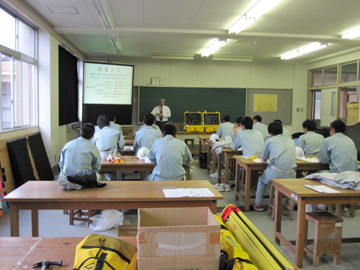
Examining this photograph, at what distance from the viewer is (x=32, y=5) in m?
4.63

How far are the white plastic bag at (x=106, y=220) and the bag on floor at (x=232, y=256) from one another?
2352 millimetres

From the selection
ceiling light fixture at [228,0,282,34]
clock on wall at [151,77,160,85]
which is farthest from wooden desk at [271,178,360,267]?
clock on wall at [151,77,160,85]

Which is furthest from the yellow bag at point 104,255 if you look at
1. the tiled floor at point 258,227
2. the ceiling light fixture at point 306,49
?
the ceiling light fixture at point 306,49

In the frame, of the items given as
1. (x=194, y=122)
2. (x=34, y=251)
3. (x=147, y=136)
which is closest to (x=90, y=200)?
(x=34, y=251)

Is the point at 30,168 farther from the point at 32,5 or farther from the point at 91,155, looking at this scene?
the point at 32,5

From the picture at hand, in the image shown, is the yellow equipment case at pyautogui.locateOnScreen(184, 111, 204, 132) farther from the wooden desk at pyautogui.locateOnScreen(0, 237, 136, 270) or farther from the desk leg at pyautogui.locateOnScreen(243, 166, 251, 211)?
the wooden desk at pyautogui.locateOnScreen(0, 237, 136, 270)

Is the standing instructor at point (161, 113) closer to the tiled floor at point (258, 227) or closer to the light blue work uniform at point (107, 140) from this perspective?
the light blue work uniform at point (107, 140)

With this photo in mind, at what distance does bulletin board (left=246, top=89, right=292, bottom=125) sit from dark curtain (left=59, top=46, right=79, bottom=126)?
18.1 ft

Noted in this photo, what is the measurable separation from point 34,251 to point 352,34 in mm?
6830

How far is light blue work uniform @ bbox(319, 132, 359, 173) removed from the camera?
3.71 metres

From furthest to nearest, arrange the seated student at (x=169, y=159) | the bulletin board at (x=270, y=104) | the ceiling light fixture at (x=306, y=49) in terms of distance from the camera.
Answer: the bulletin board at (x=270, y=104) → the ceiling light fixture at (x=306, y=49) → the seated student at (x=169, y=159)

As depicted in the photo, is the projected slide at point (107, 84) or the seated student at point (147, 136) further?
the projected slide at point (107, 84)

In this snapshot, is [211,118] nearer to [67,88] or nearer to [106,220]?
[67,88]

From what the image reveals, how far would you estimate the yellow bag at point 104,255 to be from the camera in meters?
1.15
